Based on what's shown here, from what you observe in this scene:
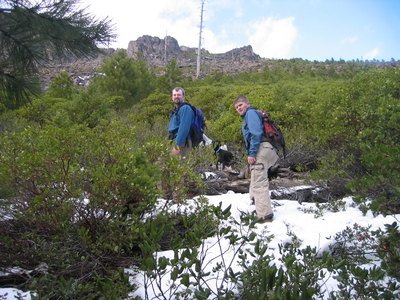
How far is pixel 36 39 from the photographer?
8.91 ft

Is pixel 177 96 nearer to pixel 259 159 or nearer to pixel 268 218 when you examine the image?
pixel 259 159

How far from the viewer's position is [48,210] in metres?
2.70

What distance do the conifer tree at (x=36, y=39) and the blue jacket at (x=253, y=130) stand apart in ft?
5.67

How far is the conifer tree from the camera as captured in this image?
2.59 m

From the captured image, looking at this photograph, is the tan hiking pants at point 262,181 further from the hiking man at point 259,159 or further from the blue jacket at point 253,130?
the blue jacket at point 253,130

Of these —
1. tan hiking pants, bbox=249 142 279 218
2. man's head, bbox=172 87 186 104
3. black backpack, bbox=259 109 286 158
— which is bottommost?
tan hiking pants, bbox=249 142 279 218

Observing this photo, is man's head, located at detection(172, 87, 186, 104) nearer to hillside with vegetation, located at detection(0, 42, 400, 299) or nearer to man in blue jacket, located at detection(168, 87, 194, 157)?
man in blue jacket, located at detection(168, 87, 194, 157)

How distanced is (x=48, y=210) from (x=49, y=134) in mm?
681

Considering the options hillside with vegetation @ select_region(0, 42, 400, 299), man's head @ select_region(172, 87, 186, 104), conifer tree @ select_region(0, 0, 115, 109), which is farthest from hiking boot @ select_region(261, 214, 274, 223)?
conifer tree @ select_region(0, 0, 115, 109)

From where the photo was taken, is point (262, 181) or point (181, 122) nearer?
point (262, 181)

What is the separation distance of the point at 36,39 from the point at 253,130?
231 centimetres

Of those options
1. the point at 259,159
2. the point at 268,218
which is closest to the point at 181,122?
the point at 259,159

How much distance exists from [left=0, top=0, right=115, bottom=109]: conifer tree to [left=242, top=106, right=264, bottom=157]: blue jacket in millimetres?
1728

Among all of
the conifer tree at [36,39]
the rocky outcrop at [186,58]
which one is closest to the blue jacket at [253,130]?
the conifer tree at [36,39]
